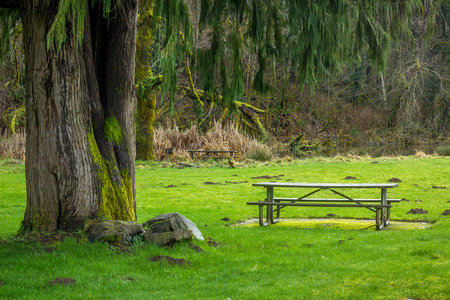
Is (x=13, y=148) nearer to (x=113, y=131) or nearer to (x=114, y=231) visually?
(x=113, y=131)

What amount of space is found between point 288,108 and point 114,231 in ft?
98.3

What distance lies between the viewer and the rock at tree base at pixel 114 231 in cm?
631

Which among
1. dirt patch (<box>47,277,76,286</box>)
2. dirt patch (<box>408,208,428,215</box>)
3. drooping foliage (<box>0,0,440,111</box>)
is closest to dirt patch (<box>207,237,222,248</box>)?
dirt patch (<box>47,277,76,286</box>)

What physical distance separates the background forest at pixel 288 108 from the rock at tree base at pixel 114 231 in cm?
1097

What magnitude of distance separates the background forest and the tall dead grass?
5 cm

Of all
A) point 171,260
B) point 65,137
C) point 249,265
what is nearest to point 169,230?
point 171,260

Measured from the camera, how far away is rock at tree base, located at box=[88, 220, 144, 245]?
6312 mm

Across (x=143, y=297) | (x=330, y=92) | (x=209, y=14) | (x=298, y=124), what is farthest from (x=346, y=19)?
(x=330, y=92)

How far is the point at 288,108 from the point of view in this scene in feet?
116

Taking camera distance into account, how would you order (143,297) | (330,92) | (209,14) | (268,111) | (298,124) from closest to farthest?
(143,297)
(209,14)
(268,111)
(298,124)
(330,92)

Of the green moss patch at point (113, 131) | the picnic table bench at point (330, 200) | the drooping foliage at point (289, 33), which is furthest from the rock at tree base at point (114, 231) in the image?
the picnic table bench at point (330, 200)

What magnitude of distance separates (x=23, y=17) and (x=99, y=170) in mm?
2381

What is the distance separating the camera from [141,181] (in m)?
14.8

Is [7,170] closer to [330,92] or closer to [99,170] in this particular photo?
[99,170]
